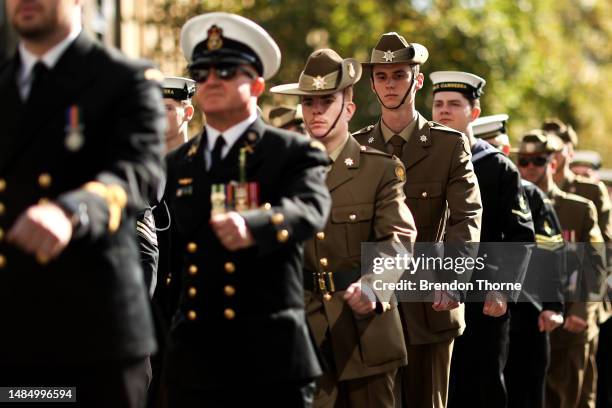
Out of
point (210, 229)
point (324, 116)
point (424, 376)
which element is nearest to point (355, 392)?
point (424, 376)

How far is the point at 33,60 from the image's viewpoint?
539 centimetres

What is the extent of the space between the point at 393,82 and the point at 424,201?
82cm

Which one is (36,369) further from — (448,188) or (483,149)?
(483,149)

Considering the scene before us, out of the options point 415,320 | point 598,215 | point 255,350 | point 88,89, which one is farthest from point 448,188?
point 598,215

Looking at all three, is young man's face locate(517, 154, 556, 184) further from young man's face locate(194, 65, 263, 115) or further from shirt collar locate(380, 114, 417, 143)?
young man's face locate(194, 65, 263, 115)

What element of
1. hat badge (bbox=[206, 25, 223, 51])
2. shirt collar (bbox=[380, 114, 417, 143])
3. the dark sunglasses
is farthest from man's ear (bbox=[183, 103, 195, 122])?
the dark sunglasses

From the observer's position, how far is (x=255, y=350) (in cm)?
603

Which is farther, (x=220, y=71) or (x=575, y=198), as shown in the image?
(x=575, y=198)

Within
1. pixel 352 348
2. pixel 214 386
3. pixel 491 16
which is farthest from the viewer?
pixel 491 16

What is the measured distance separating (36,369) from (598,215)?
10069 mm

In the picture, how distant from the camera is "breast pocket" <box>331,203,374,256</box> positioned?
7949 mm

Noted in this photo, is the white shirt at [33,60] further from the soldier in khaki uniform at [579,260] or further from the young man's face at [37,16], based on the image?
the soldier in khaki uniform at [579,260]

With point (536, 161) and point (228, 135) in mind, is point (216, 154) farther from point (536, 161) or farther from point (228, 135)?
point (536, 161)

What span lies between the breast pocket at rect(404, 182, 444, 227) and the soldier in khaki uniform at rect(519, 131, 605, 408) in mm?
4021
